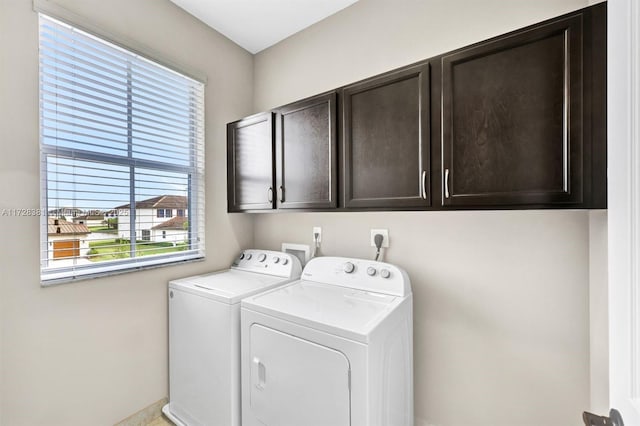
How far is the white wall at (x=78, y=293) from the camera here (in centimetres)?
132

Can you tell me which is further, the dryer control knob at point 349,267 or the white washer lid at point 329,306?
the dryer control knob at point 349,267

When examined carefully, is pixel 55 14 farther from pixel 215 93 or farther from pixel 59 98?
pixel 215 93

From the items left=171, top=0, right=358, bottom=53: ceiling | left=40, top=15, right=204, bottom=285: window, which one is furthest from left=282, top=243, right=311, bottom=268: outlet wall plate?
left=171, top=0, right=358, bottom=53: ceiling

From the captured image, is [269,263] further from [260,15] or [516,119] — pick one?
[260,15]

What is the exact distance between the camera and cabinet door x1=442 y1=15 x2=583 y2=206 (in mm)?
1016

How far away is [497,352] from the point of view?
4.87 ft

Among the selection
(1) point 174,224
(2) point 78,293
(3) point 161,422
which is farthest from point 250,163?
(3) point 161,422

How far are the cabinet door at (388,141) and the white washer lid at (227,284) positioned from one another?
77 cm

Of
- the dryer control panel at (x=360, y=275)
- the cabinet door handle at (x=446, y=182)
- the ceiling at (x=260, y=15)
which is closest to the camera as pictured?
the cabinet door handle at (x=446, y=182)

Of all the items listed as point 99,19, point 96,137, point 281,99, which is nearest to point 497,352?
point 281,99

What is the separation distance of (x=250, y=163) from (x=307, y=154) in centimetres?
56

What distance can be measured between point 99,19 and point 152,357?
208 cm

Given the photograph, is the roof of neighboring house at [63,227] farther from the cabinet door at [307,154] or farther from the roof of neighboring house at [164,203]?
the cabinet door at [307,154]

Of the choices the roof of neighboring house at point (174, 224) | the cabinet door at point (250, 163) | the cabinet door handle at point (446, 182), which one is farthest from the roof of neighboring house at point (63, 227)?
the cabinet door handle at point (446, 182)
